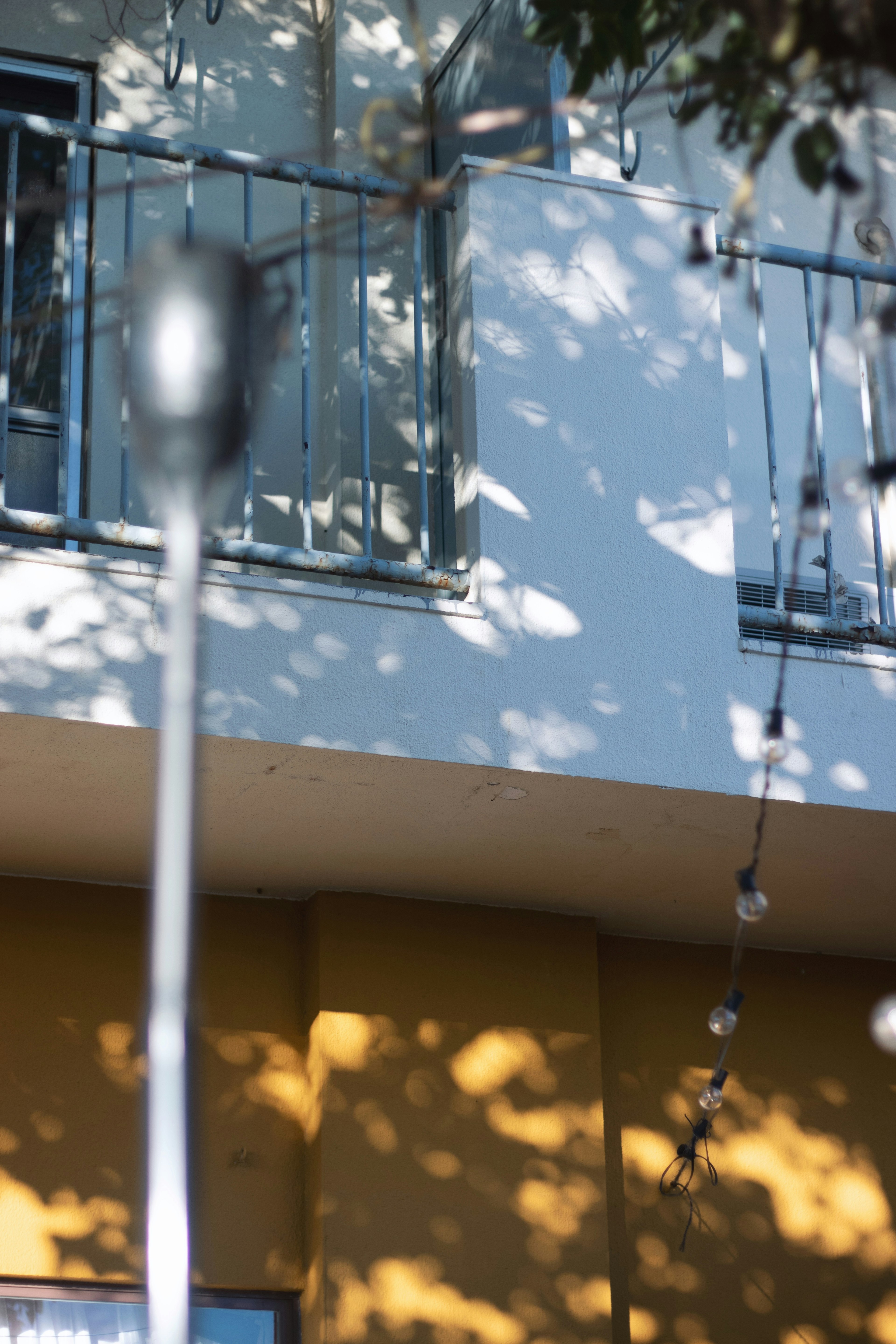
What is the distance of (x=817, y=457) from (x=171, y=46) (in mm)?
2845

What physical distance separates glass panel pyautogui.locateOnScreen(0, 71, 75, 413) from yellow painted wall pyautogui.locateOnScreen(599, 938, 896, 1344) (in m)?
2.77

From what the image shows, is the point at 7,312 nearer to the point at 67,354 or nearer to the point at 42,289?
the point at 67,354

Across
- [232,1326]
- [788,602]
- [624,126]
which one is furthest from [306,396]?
[232,1326]

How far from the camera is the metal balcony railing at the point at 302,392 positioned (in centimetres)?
392

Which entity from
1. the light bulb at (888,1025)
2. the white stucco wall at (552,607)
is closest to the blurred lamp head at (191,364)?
the white stucco wall at (552,607)

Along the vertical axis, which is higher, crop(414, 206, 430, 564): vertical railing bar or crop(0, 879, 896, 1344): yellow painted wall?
crop(414, 206, 430, 564): vertical railing bar

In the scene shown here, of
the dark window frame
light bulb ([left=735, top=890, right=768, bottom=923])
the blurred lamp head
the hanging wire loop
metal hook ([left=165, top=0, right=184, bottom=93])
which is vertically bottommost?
the dark window frame

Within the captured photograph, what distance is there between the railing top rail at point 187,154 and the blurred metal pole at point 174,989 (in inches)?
111

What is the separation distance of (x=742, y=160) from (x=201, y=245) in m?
5.57

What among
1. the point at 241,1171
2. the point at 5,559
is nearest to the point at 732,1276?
the point at 241,1171

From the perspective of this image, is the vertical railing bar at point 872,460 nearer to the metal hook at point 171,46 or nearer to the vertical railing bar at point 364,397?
the vertical railing bar at point 364,397

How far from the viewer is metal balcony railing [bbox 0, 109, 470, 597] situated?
392 cm

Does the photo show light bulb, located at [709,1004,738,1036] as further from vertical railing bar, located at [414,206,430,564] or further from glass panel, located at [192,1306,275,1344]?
glass panel, located at [192,1306,275,1344]

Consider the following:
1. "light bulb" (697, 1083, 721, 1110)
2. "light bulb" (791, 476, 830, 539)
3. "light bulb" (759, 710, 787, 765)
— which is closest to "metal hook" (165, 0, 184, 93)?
"light bulb" (759, 710, 787, 765)
